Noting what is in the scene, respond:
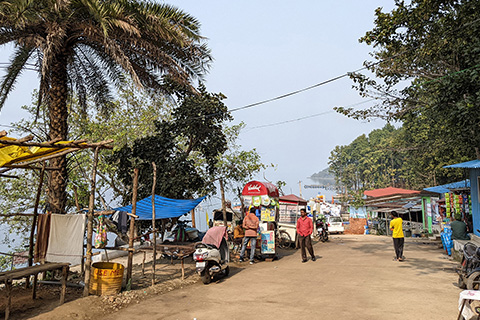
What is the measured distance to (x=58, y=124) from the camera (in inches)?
408

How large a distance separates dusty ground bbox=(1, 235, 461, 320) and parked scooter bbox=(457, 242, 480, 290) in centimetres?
35

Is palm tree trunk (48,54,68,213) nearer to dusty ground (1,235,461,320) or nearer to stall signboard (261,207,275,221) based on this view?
dusty ground (1,235,461,320)

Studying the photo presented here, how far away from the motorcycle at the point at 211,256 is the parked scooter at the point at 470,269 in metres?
5.54

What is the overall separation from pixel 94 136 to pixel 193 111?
661 centimetres

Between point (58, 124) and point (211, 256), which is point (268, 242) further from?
point (58, 124)

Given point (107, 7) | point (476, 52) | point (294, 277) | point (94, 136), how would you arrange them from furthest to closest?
point (94, 136) < point (476, 52) < point (294, 277) < point (107, 7)

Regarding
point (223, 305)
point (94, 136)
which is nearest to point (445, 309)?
point (223, 305)

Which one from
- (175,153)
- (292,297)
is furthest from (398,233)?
(175,153)

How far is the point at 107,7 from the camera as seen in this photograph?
31.1 ft

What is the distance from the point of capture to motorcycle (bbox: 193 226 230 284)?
31.0ft

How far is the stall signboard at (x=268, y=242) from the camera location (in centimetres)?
1362

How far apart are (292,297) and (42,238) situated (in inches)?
227

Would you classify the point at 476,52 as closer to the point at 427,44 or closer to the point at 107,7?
the point at 427,44

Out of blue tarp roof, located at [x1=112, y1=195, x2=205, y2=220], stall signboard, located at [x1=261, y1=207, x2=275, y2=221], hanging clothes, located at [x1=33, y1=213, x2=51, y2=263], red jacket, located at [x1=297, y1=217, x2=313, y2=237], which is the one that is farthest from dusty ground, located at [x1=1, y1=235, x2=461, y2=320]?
stall signboard, located at [x1=261, y1=207, x2=275, y2=221]
